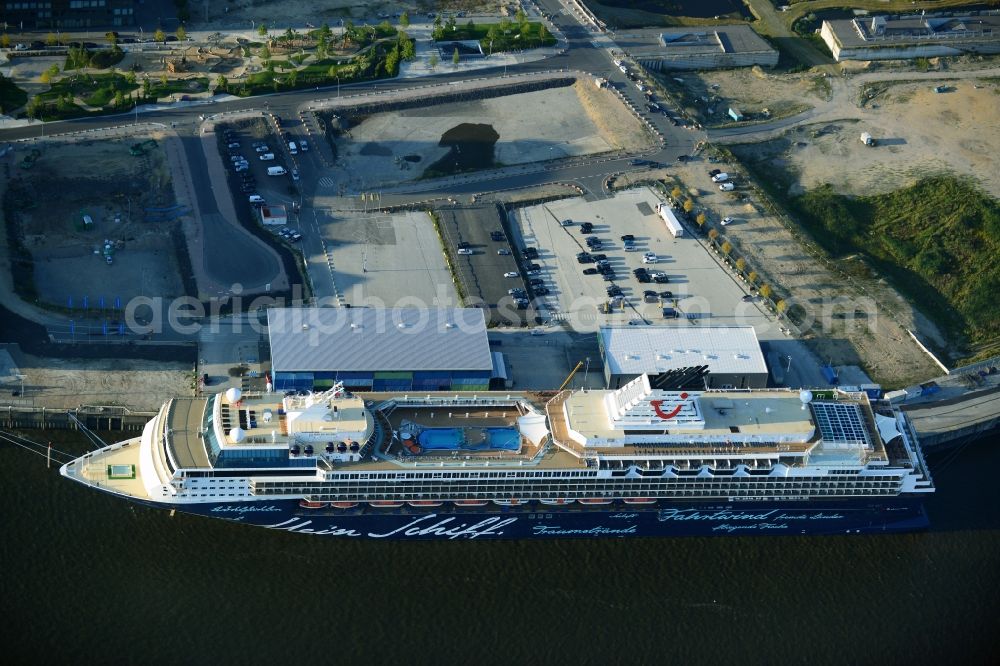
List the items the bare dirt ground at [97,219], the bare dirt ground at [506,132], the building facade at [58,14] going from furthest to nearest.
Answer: the building facade at [58,14]
the bare dirt ground at [506,132]
the bare dirt ground at [97,219]

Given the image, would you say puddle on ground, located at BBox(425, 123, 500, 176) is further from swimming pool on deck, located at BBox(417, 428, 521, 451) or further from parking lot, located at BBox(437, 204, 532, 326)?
swimming pool on deck, located at BBox(417, 428, 521, 451)

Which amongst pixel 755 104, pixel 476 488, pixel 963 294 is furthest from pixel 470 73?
pixel 476 488

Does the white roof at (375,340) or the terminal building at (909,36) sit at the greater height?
the terminal building at (909,36)

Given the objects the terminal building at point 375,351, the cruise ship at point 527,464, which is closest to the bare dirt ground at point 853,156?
the cruise ship at point 527,464

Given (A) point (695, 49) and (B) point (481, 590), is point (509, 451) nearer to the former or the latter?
(B) point (481, 590)

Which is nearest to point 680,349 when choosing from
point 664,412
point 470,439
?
point 664,412

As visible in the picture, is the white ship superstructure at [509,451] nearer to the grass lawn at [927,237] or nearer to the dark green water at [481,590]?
the dark green water at [481,590]

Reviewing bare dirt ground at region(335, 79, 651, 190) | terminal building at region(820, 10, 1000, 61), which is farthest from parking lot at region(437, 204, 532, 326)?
terminal building at region(820, 10, 1000, 61)
